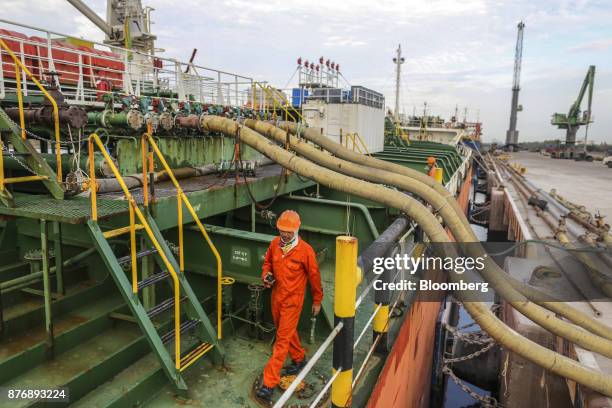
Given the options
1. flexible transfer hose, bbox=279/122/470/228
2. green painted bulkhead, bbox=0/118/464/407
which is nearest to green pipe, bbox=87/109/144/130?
green painted bulkhead, bbox=0/118/464/407

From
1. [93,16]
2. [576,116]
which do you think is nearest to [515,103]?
[576,116]

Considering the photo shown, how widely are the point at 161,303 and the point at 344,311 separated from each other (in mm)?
2503

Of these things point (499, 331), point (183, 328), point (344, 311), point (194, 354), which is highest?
point (344, 311)

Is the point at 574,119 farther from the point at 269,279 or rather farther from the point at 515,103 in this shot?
the point at 269,279

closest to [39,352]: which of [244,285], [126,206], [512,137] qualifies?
[126,206]

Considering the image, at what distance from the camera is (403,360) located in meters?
4.82

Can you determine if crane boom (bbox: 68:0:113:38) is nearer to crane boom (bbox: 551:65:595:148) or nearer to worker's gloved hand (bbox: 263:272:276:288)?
worker's gloved hand (bbox: 263:272:276:288)

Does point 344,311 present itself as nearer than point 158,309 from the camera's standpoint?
Yes

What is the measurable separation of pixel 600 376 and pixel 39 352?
5.30m

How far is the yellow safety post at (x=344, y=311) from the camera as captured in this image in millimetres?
2156

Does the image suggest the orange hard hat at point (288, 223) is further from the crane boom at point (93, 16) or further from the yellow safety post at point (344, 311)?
the crane boom at point (93, 16)

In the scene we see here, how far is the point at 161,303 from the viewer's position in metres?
4.11

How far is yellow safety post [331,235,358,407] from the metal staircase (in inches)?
73.6

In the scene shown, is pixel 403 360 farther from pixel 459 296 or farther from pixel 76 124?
pixel 76 124
